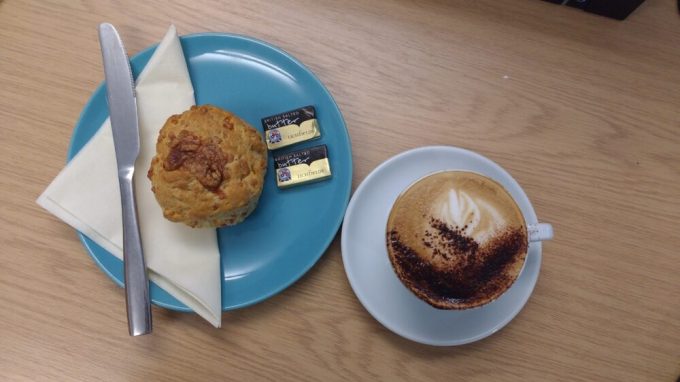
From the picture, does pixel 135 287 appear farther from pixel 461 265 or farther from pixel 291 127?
pixel 461 265

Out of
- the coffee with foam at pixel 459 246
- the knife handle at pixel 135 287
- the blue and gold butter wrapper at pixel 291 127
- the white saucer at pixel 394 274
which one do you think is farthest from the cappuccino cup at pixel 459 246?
the knife handle at pixel 135 287

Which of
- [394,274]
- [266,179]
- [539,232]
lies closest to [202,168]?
[266,179]

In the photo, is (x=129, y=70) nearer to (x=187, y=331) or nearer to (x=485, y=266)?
(x=187, y=331)

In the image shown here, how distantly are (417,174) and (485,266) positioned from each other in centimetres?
24

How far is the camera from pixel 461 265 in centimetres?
71

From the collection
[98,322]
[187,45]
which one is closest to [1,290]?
[98,322]

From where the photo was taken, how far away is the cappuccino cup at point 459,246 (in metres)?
0.71

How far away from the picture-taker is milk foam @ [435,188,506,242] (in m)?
0.71

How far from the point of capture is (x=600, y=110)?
96cm

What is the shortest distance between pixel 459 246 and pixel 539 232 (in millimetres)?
143

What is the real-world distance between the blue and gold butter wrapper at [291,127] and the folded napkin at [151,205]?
0.18 m

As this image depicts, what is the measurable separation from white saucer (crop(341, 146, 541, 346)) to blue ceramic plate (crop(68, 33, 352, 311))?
5 cm

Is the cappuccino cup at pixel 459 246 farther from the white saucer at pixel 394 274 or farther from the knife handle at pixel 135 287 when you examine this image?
the knife handle at pixel 135 287

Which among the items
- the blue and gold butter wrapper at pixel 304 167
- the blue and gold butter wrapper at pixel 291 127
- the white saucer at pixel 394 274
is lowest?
the white saucer at pixel 394 274
